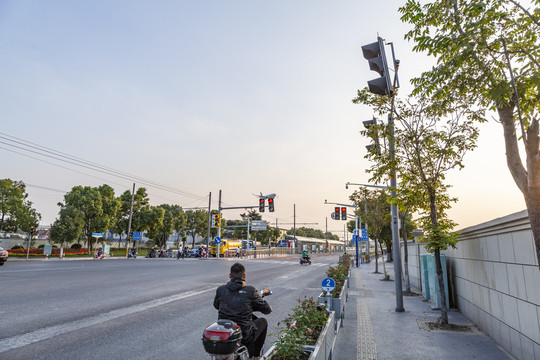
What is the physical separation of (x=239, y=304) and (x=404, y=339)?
438 cm

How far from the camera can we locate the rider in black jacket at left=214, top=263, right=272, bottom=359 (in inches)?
143

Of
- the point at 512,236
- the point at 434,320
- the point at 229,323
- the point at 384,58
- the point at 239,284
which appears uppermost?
the point at 384,58

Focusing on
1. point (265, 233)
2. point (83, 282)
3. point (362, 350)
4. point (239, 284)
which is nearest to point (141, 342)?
point (239, 284)

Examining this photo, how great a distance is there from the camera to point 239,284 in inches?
148

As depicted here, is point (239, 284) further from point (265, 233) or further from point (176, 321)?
point (265, 233)

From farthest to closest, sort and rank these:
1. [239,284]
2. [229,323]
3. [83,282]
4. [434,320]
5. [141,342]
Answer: [83,282], [434,320], [141,342], [239,284], [229,323]

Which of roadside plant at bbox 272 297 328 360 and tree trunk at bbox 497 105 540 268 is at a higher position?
tree trunk at bbox 497 105 540 268

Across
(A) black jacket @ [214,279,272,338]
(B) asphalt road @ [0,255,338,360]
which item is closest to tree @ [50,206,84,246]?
(B) asphalt road @ [0,255,338,360]

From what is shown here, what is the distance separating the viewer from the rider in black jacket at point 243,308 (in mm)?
3631

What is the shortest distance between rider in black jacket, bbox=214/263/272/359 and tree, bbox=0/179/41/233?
44.0 m

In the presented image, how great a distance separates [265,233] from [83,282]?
93.8 m

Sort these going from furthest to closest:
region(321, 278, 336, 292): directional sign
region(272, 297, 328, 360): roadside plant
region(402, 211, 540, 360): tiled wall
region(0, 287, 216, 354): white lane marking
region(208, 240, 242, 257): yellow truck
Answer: region(208, 240, 242, 257): yellow truck < region(321, 278, 336, 292): directional sign < region(0, 287, 216, 354): white lane marking < region(402, 211, 540, 360): tiled wall < region(272, 297, 328, 360): roadside plant

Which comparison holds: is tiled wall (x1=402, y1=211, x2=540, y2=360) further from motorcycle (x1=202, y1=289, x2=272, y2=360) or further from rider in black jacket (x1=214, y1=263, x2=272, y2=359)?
motorcycle (x1=202, y1=289, x2=272, y2=360)

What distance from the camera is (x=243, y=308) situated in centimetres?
364
